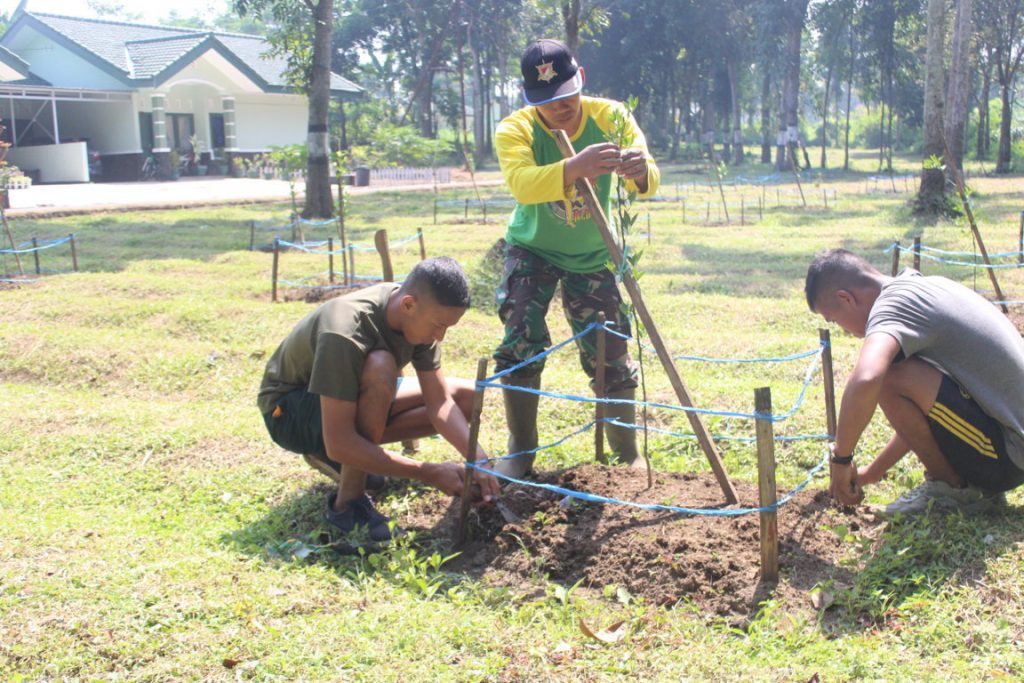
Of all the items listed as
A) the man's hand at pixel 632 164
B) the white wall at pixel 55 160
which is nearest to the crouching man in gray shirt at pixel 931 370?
the man's hand at pixel 632 164

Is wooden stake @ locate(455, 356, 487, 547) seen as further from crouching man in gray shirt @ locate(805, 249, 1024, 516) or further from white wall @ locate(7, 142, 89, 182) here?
white wall @ locate(7, 142, 89, 182)

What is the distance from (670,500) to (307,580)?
1.53 meters

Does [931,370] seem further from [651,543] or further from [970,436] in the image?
[651,543]

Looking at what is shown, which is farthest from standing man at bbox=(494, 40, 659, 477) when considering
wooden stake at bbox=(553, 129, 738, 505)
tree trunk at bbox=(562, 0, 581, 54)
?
tree trunk at bbox=(562, 0, 581, 54)

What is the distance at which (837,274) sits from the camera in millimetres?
3682

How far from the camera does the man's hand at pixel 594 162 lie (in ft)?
12.6

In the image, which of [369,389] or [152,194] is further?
[152,194]

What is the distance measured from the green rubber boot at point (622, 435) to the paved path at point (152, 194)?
55.0 ft

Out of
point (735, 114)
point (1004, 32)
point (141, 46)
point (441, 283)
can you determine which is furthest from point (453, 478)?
point (735, 114)

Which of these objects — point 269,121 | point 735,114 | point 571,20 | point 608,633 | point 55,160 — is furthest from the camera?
point 735,114

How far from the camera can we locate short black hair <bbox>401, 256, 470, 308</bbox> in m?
3.78

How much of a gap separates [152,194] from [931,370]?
24176 millimetres

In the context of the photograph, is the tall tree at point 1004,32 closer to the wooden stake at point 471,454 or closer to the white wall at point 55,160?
the white wall at point 55,160

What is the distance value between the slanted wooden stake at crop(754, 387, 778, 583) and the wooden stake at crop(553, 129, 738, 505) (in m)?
0.47
